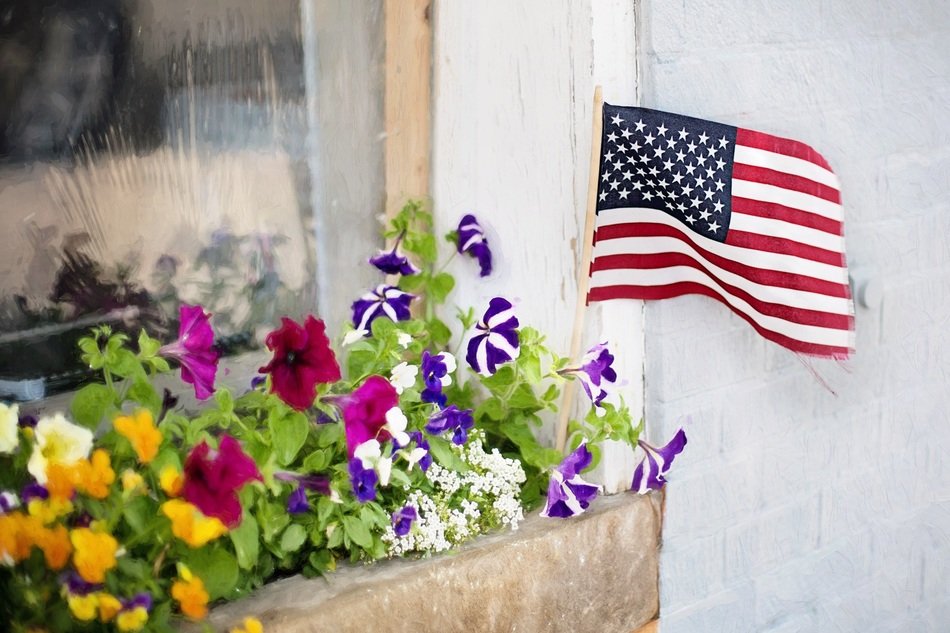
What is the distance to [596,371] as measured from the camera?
4.56 feet

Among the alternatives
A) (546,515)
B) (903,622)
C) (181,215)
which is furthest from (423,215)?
(903,622)

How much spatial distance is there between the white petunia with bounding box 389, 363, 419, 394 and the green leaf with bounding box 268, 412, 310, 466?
0.13 metres

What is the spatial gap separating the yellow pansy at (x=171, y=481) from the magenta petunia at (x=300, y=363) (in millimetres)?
162

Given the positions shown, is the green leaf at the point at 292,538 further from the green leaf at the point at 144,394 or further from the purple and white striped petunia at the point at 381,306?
the purple and white striped petunia at the point at 381,306

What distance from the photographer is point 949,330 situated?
204 cm

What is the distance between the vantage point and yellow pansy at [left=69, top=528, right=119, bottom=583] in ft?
3.34

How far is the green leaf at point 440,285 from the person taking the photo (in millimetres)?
1620

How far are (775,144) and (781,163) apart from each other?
1.2 inches

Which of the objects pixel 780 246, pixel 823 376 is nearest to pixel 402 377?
pixel 780 246

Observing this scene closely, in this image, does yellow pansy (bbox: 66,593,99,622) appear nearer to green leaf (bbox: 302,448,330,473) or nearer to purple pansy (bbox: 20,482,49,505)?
purple pansy (bbox: 20,482,49,505)

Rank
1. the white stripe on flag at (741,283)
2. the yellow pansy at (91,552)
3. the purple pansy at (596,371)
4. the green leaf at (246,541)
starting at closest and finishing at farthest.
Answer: the yellow pansy at (91,552), the green leaf at (246,541), the purple pansy at (596,371), the white stripe on flag at (741,283)

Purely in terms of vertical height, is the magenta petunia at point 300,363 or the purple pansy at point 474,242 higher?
the purple pansy at point 474,242

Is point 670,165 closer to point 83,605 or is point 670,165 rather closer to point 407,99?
point 407,99

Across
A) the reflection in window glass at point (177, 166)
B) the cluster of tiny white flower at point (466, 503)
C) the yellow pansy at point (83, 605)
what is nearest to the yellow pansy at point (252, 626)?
the yellow pansy at point (83, 605)
